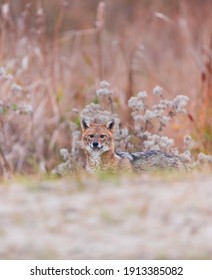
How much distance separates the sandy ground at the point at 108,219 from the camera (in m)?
6.07

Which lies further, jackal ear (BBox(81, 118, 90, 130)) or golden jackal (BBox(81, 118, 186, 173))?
jackal ear (BBox(81, 118, 90, 130))

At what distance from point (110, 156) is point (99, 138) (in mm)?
185

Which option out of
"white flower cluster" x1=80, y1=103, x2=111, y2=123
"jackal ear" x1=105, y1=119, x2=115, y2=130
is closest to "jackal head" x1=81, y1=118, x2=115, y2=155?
"jackal ear" x1=105, y1=119, x2=115, y2=130

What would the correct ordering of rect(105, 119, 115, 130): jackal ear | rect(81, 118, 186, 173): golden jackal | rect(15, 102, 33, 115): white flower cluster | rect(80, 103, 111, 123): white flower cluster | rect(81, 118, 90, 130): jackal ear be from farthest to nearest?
1. rect(15, 102, 33, 115): white flower cluster
2. rect(80, 103, 111, 123): white flower cluster
3. rect(81, 118, 90, 130): jackal ear
4. rect(105, 119, 115, 130): jackal ear
5. rect(81, 118, 186, 173): golden jackal

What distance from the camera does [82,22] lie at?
18078 millimetres

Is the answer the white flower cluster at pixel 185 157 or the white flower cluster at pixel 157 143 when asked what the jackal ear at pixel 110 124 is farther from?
the white flower cluster at pixel 185 157

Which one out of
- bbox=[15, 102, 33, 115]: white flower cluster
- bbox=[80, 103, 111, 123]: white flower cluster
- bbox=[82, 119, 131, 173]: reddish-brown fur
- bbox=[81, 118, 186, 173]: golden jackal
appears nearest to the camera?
bbox=[81, 118, 186, 173]: golden jackal

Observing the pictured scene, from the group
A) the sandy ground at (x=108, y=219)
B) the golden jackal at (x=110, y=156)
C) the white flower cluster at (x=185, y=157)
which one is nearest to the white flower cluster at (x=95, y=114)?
the golden jackal at (x=110, y=156)

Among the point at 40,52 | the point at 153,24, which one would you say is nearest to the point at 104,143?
the point at 40,52

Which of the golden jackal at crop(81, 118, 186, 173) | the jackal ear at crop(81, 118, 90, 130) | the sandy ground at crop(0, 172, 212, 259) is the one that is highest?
the jackal ear at crop(81, 118, 90, 130)

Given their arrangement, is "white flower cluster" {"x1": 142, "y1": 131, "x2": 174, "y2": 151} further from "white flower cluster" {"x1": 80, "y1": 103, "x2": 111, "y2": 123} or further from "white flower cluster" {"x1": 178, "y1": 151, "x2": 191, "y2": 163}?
"white flower cluster" {"x1": 80, "y1": 103, "x2": 111, "y2": 123}

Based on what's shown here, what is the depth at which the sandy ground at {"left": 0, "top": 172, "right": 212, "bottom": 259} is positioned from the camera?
607 cm

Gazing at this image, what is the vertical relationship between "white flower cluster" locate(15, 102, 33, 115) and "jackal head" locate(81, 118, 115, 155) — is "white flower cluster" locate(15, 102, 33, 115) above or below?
above

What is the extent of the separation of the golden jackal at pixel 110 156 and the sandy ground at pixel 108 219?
176 centimetres
